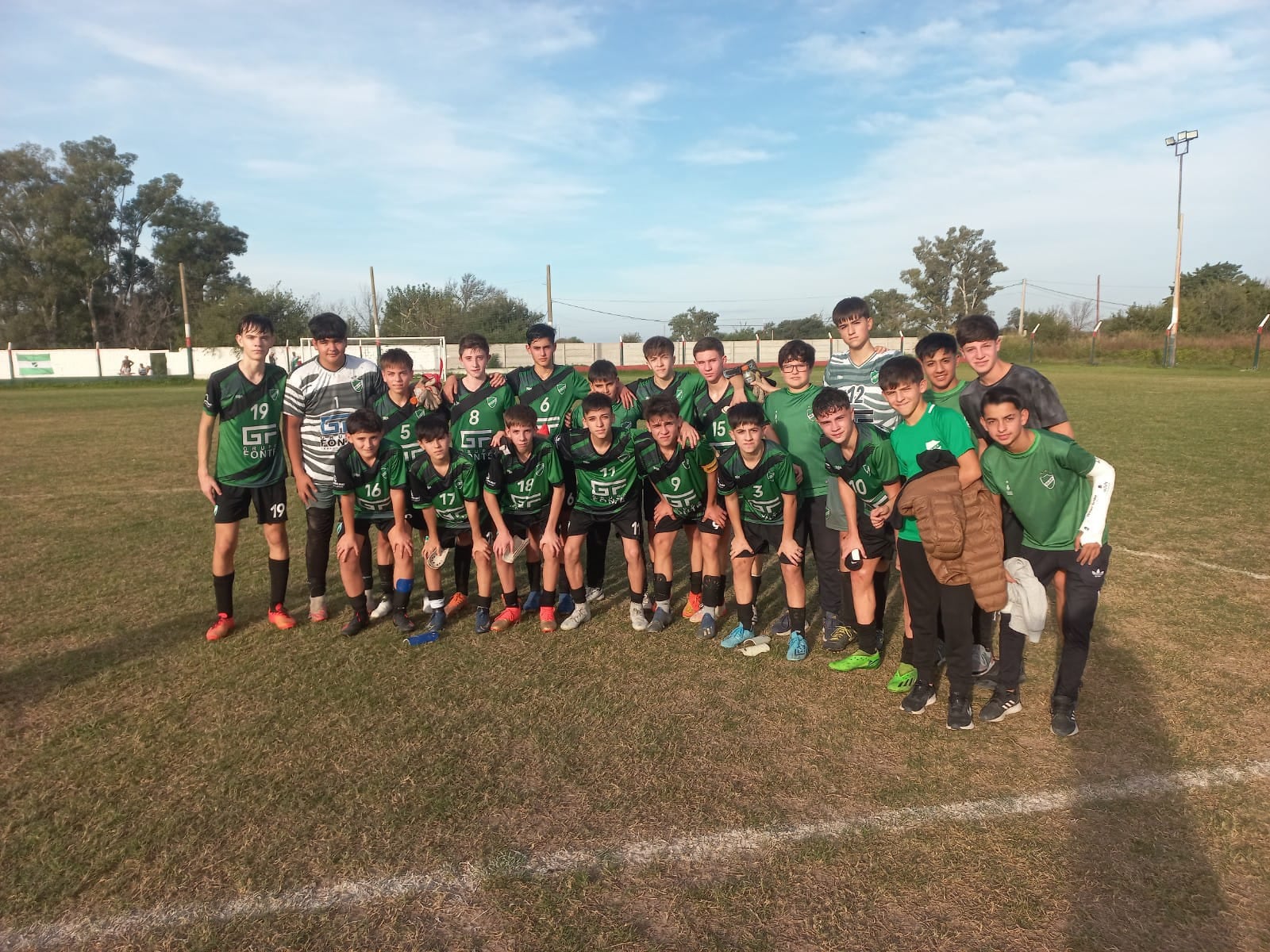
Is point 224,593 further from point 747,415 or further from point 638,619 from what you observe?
point 747,415

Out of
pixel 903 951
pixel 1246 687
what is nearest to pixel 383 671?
pixel 903 951

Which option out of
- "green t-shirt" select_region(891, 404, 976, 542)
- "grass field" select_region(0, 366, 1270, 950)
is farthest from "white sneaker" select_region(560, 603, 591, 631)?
"green t-shirt" select_region(891, 404, 976, 542)

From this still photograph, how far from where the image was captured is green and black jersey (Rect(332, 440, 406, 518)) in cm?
477

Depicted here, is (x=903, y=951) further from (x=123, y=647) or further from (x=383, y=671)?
(x=123, y=647)

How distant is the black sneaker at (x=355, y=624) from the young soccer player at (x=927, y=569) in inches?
133

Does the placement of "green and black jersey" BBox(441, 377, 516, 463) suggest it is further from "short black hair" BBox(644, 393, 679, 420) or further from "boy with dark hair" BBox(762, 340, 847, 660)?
"boy with dark hair" BBox(762, 340, 847, 660)

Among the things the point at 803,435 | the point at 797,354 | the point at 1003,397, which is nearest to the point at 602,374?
the point at 797,354

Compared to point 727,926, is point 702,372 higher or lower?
higher

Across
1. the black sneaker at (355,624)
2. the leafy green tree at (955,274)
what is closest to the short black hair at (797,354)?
the black sneaker at (355,624)

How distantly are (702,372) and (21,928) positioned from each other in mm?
4400

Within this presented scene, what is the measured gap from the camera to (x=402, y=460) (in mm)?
4914

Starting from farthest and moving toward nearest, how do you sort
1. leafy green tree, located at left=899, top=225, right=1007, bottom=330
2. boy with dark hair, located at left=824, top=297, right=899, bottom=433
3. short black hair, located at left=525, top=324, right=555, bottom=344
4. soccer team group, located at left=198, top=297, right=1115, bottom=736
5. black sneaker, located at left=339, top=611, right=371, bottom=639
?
leafy green tree, located at left=899, top=225, right=1007, bottom=330, short black hair, located at left=525, top=324, right=555, bottom=344, black sneaker, located at left=339, top=611, right=371, bottom=639, boy with dark hair, located at left=824, top=297, right=899, bottom=433, soccer team group, located at left=198, top=297, right=1115, bottom=736

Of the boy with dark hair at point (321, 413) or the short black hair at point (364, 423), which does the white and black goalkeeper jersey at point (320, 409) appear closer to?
the boy with dark hair at point (321, 413)

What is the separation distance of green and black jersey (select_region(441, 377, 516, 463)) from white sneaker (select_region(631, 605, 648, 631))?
1.55 meters
